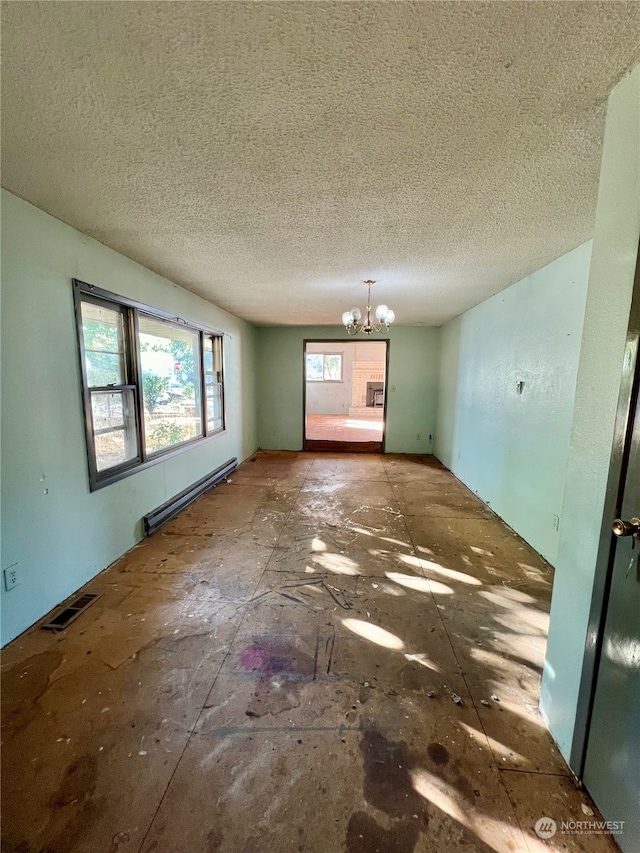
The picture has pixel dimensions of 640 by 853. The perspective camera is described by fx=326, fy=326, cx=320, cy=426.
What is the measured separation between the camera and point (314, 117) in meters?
1.21

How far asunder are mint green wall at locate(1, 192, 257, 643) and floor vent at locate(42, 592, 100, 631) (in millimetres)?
90

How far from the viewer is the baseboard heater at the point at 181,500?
121 inches

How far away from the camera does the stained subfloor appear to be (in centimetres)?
772

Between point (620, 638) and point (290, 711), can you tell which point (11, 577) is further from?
point (620, 638)

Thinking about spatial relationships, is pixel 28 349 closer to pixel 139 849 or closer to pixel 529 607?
pixel 139 849

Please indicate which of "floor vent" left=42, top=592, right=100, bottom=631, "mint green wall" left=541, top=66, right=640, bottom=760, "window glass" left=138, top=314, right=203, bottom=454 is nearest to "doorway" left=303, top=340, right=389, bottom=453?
"window glass" left=138, top=314, right=203, bottom=454

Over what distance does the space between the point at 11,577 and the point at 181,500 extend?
182 cm

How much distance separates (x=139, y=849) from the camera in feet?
3.31

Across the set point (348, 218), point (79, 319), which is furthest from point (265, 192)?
point (79, 319)

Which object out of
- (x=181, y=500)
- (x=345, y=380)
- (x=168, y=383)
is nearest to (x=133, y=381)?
(x=168, y=383)

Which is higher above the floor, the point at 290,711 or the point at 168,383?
the point at 168,383

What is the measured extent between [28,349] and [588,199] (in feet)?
10.6

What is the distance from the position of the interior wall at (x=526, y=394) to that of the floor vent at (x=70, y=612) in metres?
3.38

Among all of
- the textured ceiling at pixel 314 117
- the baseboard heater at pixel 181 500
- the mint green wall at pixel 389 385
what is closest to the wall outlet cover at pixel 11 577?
the baseboard heater at pixel 181 500
